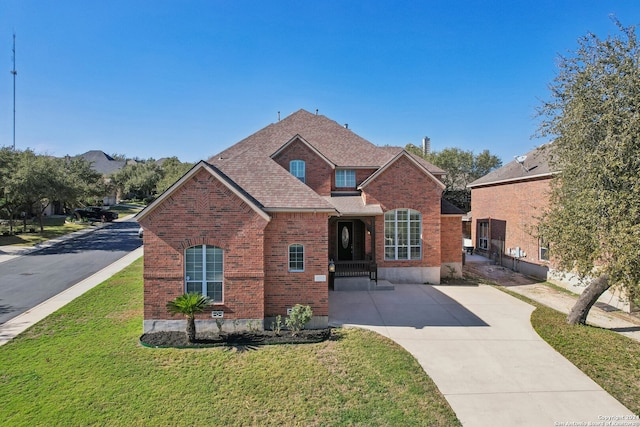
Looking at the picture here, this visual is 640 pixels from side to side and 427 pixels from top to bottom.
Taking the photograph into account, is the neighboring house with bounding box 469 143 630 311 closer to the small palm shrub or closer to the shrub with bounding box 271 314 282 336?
the shrub with bounding box 271 314 282 336

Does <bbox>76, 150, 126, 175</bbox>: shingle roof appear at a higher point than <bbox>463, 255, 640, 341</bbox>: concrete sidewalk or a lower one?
higher

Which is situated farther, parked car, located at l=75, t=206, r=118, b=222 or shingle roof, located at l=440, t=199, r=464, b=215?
parked car, located at l=75, t=206, r=118, b=222

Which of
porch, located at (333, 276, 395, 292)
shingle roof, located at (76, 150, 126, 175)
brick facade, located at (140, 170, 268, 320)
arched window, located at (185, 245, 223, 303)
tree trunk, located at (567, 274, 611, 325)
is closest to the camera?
brick facade, located at (140, 170, 268, 320)

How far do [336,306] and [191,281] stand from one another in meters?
5.87

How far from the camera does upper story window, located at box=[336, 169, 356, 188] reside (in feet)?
65.9

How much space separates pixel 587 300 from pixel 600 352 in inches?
98.8

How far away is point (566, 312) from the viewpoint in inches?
541

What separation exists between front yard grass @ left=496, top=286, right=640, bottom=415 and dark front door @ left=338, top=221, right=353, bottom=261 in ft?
30.5

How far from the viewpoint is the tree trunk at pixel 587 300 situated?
11.6 m

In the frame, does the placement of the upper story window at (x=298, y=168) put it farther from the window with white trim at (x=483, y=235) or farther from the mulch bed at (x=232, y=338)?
the window with white trim at (x=483, y=235)

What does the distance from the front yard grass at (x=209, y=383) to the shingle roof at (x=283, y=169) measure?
4.94 m

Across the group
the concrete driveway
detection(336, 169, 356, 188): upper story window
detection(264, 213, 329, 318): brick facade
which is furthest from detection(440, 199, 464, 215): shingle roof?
detection(264, 213, 329, 318): brick facade


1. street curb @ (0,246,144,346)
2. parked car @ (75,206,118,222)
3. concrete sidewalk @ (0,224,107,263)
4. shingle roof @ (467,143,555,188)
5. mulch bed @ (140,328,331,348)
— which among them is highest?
shingle roof @ (467,143,555,188)

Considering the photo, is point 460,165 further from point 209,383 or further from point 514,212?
point 209,383
